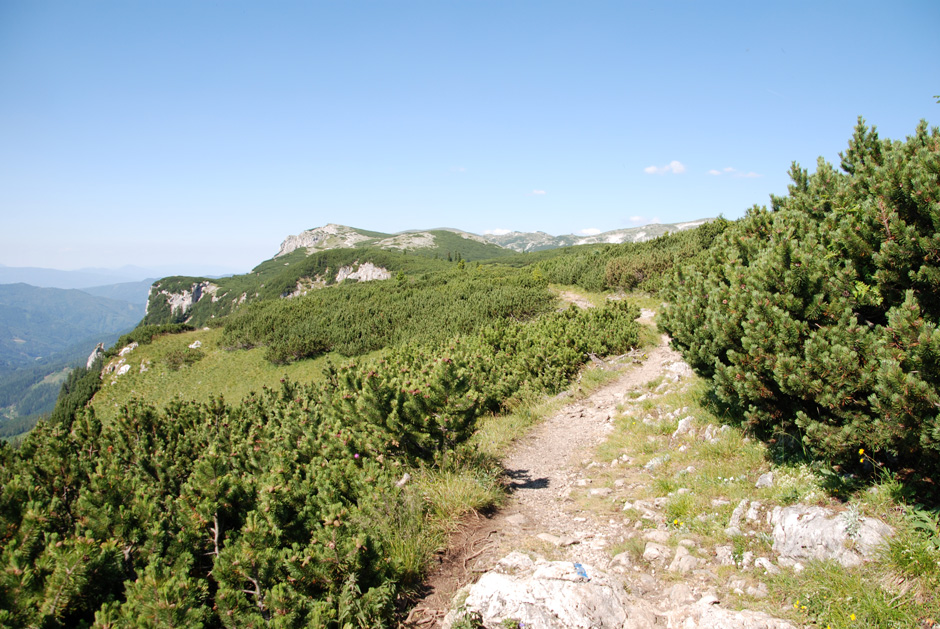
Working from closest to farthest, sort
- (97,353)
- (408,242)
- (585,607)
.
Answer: (585,607), (97,353), (408,242)

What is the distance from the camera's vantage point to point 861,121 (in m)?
6.26

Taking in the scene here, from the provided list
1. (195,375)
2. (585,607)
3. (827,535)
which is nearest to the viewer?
(585,607)

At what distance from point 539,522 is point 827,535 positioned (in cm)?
278

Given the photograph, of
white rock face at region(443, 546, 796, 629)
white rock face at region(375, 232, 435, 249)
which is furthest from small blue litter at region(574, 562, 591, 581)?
white rock face at region(375, 232, 435, 249)

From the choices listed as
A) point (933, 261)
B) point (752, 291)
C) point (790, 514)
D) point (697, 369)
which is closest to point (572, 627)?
point (790, 514)

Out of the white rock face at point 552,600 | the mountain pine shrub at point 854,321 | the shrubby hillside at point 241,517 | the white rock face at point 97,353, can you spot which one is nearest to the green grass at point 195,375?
the white rock face at point 97,353

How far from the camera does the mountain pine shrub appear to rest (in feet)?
10.8

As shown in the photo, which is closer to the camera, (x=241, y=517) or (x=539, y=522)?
(x=241, y=517)

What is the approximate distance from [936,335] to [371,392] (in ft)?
17.5

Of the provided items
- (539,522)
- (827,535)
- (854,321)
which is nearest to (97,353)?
(539,522)

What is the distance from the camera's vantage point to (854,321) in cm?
388

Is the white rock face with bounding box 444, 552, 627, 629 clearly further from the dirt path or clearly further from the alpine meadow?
the alpine meadow

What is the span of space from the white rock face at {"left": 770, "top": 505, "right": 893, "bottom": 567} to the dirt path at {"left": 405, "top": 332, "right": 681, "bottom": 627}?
1510mm

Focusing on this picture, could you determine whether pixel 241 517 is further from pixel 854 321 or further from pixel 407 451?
pixel 854 321
